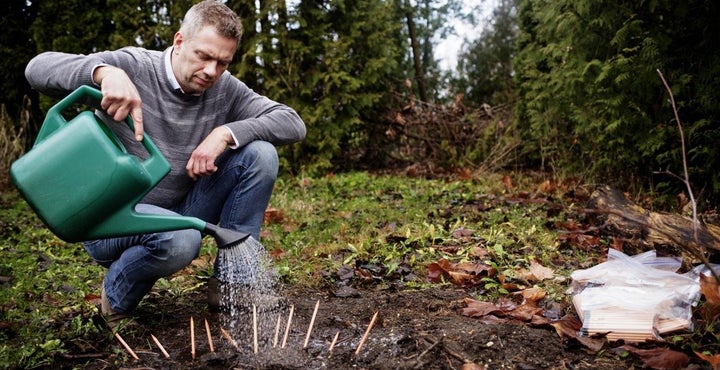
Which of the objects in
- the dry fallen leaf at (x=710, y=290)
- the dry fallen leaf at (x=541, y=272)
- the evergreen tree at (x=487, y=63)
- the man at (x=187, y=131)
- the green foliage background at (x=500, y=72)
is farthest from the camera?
the evergreen tree at (x=487, y=63)

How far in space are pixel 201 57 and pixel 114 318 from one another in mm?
1081

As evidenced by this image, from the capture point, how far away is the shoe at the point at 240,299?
2.35 meters

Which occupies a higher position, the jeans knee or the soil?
the jeans knee

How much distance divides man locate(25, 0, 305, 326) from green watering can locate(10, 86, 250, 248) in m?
0.19

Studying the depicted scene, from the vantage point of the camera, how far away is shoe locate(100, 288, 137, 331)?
2.15 m

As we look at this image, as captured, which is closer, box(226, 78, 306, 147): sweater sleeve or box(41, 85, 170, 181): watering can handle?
box(41, 85, 170, 181): watering can handle

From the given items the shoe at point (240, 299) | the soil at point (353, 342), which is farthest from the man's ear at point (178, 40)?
the soil at point (353, 342)

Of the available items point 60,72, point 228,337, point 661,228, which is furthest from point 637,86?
point 60,72

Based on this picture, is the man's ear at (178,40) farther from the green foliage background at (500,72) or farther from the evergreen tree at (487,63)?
the evergreen tree at (487,63)

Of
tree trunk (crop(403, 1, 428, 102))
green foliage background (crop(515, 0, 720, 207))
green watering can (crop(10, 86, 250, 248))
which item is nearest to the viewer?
green watering can (crop(10, 86, 250, 248))

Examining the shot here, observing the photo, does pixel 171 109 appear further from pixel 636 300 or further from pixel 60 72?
pixel 636 300

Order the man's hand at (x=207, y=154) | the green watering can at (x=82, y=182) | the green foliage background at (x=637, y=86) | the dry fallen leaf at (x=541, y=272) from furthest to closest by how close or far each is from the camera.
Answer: the green foliage background at (x=637, y=86) → the dry fallen leaf at (x=541, y=272) → the man's hand at (x=207, y=154) → the green watering can at (x=82, y=182)

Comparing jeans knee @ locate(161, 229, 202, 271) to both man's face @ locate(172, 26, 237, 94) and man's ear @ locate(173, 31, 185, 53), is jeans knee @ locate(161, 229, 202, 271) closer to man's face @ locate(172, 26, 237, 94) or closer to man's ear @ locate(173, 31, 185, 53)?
man's face @ locate(172, 26, 237, 94)

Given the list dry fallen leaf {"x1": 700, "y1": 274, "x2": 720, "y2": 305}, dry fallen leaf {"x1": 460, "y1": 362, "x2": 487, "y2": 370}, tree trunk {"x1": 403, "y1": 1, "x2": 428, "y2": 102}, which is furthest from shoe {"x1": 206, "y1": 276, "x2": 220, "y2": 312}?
tree trunk {"x1": 403, "y1": 1, "x2": 428, "y2": 102}
